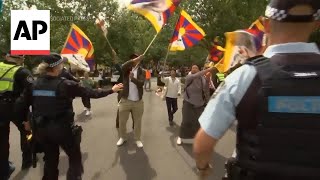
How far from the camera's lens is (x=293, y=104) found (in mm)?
1790

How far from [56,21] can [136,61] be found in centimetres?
3650

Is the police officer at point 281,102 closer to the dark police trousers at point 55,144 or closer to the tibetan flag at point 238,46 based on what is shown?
the tibetan flag at point 238,46

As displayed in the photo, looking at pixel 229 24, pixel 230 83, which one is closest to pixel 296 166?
pixel 230 83

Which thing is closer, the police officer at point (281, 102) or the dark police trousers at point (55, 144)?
the police officer at point (281, 102)

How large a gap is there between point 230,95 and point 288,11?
0.46 meters

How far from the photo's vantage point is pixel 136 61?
7.07 metres

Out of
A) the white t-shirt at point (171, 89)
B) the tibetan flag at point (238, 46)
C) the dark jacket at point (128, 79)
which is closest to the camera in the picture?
the tibetan flag at point (238, 46)

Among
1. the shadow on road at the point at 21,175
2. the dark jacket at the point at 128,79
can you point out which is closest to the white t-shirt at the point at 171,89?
the dark jacket at the point at 128,79

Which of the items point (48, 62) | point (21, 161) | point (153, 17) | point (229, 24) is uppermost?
point (229, 24)

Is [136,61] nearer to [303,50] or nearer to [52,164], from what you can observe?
[52,164]

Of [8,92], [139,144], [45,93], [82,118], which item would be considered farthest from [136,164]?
[82,118]

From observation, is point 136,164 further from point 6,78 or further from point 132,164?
point 6,78

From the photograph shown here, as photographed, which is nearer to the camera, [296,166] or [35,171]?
[296,166]

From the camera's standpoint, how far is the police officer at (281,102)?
179 centimetres
